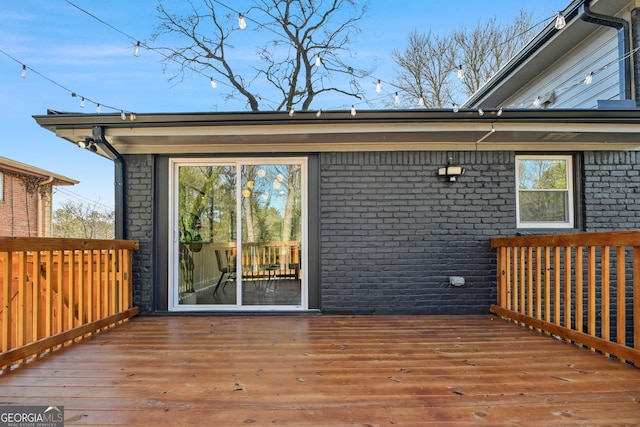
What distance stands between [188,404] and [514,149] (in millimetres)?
4392

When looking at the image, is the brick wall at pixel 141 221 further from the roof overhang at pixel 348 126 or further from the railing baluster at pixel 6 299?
the railing baluster at pixel 6 299

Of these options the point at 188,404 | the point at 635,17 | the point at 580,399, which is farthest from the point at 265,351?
the point at 635,17

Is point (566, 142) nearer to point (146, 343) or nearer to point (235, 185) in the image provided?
point (235, 185)

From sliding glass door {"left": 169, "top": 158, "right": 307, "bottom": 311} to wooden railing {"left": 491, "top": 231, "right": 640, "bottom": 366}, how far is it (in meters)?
2.39

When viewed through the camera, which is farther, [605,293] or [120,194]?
[120,194]

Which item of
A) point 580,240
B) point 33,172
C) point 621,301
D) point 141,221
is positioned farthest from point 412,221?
point 33,172

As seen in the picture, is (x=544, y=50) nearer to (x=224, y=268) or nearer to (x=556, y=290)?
(x=556, y=290)

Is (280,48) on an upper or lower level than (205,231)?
upper

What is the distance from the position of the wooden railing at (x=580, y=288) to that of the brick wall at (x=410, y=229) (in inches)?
11.1

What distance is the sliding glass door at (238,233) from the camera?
4.46 metres

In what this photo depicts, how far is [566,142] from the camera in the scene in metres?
4.29

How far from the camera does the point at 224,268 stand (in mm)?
4477
